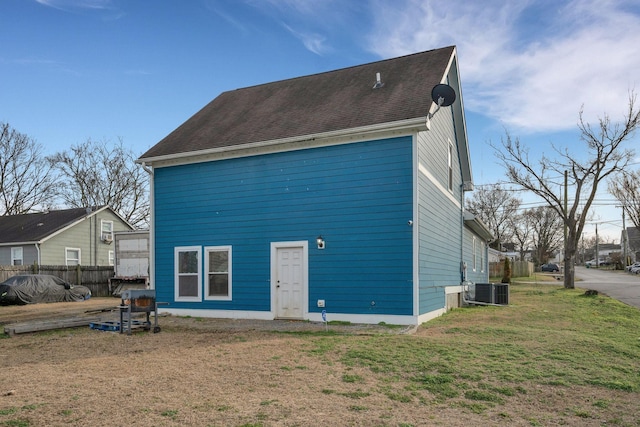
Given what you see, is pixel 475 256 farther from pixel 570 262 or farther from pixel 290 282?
pixel 290 282

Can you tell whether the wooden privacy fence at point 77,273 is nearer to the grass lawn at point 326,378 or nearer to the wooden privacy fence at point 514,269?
the grass lawn at point 326,378

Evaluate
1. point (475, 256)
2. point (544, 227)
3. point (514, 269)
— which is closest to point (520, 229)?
point (544, 227)

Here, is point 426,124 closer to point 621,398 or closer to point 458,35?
point 458,35

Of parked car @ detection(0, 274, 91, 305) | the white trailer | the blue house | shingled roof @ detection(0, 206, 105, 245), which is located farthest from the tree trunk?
shingled roof @ detection(0, 206, 105, 245)

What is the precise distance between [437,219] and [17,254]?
2659 centimetres

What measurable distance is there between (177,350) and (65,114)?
36.8ft

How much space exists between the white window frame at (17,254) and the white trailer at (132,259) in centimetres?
763

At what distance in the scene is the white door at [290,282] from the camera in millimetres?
12367

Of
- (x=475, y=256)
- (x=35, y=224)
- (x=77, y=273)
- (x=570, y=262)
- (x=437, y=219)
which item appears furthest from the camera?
(x=35, y=224)

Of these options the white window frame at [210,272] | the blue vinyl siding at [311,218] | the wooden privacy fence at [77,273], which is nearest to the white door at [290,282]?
the blue vinyl siding at [311,218]

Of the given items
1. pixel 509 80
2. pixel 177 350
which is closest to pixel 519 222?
pixel 509 80

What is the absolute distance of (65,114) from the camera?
16250mm

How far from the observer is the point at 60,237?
98.9 feet

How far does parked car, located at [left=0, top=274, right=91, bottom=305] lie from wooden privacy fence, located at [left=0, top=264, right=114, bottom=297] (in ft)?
7.26
